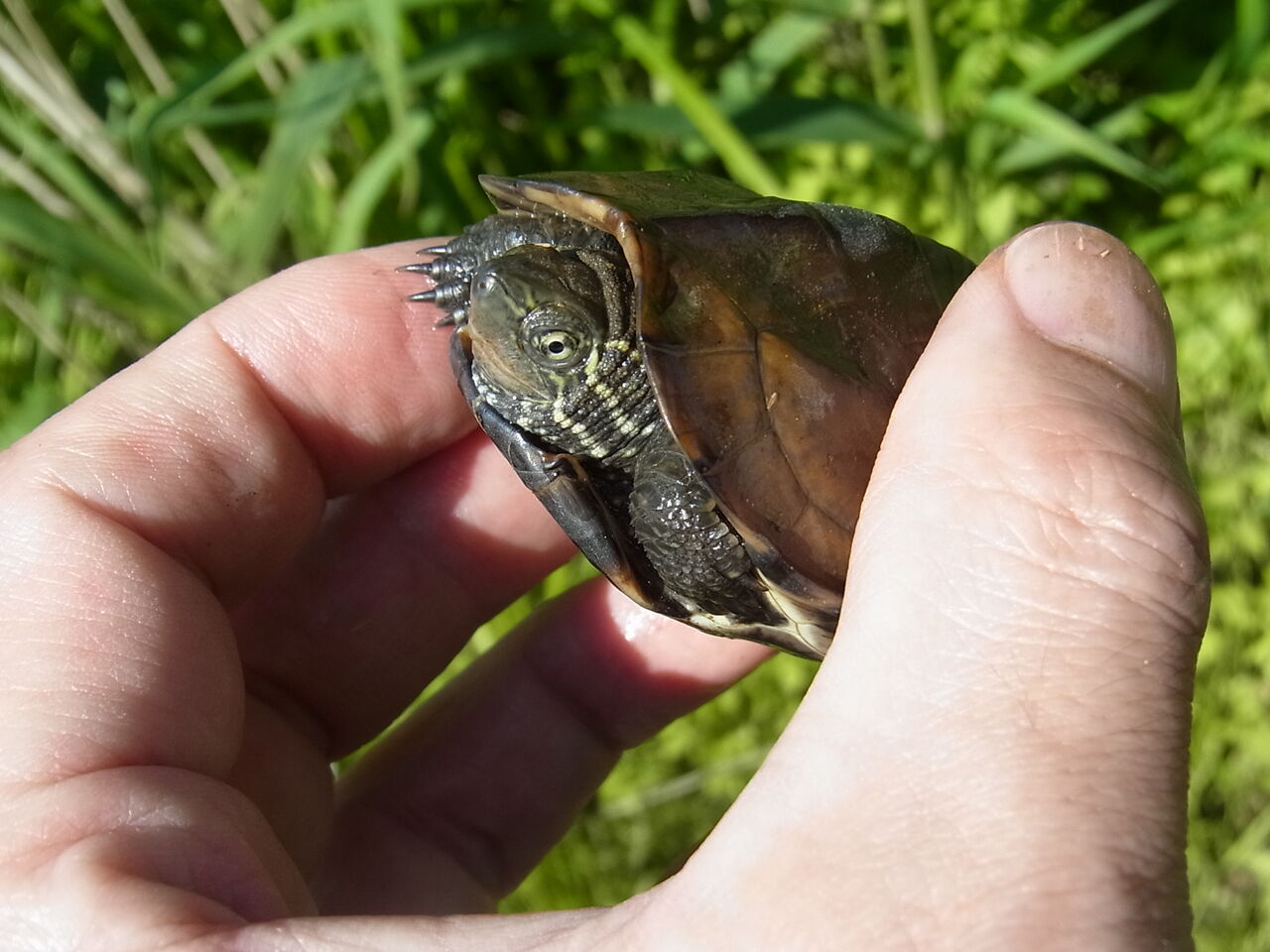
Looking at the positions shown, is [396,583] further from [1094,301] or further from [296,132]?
[1094,301]

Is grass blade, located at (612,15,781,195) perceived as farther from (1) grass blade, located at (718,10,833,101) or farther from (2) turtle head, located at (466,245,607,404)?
(2) turtle head, located at (466,245,607,404)

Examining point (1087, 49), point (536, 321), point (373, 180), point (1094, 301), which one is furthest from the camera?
point (373, 180)

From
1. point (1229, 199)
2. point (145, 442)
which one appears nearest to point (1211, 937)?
point (1229, 199)

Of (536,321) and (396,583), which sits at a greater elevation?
(536,321)

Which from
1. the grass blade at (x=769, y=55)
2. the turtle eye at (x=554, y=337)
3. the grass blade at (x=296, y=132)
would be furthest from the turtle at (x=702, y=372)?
the grass blade at (x=769, y=55)

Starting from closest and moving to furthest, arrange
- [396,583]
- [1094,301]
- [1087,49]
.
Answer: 1. [1094,301]
2. [396,583]
3. [1087,49]

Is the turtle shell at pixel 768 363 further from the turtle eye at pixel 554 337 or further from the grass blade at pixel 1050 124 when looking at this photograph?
the grass blade at pixel 1050 124

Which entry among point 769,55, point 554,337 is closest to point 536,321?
point 554,337
